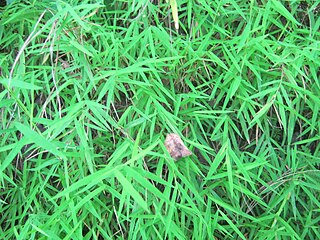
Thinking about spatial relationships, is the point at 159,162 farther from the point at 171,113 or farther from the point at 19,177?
the point at 19,177

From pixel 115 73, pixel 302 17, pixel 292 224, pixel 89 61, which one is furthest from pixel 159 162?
pixel 302 17

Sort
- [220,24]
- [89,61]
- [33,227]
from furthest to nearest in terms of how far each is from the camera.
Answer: [220,24]
[89,61]
[33,227]

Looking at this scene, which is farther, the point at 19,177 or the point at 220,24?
the point at 220,24
